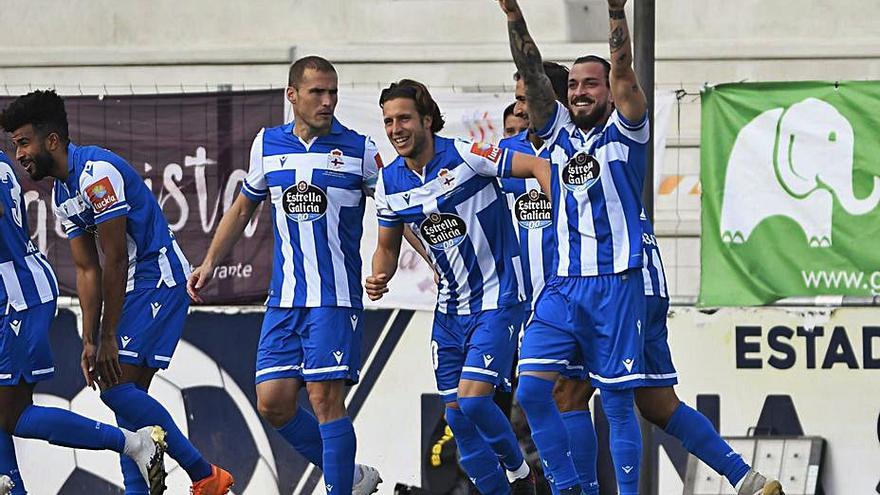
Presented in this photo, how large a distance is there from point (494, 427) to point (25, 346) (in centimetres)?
254

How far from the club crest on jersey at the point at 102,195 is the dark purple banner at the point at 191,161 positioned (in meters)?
3.35

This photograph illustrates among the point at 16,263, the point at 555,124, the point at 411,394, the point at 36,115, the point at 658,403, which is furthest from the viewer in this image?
the point at 411,394

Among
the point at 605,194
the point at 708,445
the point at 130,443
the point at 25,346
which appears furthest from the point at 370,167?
the point at 708,445

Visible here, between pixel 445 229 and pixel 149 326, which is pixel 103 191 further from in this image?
pixel 445 229

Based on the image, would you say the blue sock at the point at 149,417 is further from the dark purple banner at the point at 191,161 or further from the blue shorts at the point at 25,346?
the dark purple banner at the point at 191,161

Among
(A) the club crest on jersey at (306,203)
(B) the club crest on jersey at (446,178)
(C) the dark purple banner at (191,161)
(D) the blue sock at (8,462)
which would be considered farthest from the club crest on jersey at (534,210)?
(D) the blue sock at (8,462)

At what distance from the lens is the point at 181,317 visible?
9.86 metres

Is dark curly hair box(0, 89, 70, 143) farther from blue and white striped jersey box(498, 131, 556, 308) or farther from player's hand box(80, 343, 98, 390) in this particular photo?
blue and white striped jersey box(498, 131, 556, 308)

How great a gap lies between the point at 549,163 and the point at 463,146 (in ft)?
2.02

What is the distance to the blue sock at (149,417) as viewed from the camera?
955 centimetres

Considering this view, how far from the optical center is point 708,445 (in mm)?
8727

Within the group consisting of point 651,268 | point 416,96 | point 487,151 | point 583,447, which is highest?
point 416,96

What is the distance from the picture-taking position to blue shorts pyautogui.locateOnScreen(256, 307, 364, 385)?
8992 millimetres

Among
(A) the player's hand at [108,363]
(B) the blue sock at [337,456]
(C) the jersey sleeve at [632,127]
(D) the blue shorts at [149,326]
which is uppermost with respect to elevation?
(C) the jersey sleeve at [632,127]
